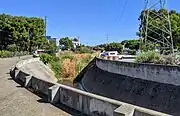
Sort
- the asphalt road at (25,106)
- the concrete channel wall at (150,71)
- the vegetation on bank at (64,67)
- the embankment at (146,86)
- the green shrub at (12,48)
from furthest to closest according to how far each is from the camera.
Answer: the green shrub at (12,48), the vegetation on bank at (64,67), the concrete channel wall at (150,71), the embankment at (146,86), the asphalt road at (25,106)

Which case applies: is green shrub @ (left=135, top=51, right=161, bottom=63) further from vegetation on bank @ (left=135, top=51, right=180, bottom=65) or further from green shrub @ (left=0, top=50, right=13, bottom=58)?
green shrub @ (left=0, top=50, right=13, bottom=58)

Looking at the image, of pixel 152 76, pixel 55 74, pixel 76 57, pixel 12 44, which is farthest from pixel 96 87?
pixel 12 44

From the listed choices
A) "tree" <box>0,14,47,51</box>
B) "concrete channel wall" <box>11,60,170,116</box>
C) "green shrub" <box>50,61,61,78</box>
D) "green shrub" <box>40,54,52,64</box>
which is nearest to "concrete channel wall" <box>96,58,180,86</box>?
"concrete channel wall" <box>11,60,170,116</box>

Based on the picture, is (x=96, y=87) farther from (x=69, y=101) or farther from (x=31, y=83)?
(x=69, y=101)

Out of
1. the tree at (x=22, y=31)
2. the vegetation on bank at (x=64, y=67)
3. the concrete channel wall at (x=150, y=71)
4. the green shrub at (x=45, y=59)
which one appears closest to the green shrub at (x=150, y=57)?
the concrete channel wall at (x=150, y=71)

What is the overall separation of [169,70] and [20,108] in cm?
751

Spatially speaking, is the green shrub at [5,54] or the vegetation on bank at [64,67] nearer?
the vegetation on bank at [64,67]

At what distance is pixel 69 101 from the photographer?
10727 mm

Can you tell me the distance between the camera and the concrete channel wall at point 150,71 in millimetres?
14610

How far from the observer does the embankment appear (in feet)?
46.0

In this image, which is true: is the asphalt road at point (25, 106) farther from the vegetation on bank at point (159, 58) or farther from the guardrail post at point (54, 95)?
the vegetation on bank at point (159, 58)

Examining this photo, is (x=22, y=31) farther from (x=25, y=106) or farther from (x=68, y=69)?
(x=25, y=106)

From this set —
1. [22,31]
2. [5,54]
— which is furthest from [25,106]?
[22,31]

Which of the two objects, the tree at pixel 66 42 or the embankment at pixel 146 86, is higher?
the tree at pixel 66 42
